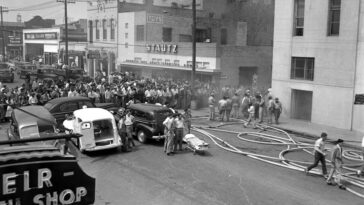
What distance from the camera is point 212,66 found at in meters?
31.0

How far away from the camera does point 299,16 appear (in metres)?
24.3

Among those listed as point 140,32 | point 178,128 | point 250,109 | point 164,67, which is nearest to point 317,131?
point 250,109

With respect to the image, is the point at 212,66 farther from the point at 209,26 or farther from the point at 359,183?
the point at 359,183

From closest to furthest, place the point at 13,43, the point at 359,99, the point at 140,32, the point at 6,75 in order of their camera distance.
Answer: the point at 359,99
the point at 140,32
the point at 6,75
the point at 13,43

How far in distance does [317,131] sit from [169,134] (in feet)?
28.5

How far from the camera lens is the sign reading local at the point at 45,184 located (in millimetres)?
4617

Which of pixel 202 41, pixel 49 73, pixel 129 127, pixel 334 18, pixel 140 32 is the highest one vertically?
pixel 140 32

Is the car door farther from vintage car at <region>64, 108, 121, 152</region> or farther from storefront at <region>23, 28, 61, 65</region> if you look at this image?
storefront at <region>23, 28, 61, 65</region>

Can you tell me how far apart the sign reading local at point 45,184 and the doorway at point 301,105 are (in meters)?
20.7

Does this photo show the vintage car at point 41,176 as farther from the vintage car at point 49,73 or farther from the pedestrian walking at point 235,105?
the vintage car at point 49,73

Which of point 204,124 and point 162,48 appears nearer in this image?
point 204,124

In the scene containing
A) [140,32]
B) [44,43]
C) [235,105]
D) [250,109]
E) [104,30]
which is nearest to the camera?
[250,109]

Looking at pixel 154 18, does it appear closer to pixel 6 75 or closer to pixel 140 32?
pixel 140 32

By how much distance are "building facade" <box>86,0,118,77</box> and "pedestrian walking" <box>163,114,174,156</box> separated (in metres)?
30.3
